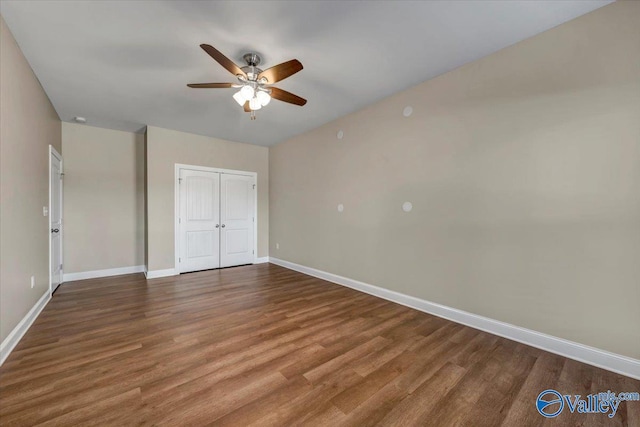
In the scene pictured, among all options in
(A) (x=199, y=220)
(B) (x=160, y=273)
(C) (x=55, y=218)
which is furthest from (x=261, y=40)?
(B) (x=160, y=273)

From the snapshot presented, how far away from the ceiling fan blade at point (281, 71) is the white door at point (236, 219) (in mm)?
3502

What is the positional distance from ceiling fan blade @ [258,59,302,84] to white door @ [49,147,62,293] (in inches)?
137

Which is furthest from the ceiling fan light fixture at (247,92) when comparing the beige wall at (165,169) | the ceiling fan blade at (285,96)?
the beige wall at (165,169)

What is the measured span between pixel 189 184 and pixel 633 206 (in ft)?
19.4

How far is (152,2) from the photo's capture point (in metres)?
1.86

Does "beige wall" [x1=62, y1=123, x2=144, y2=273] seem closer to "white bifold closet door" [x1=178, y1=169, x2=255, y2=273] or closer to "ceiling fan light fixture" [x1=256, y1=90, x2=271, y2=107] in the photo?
"white bifold closet door" [x1=178, y1=169, x2=255, y2=273]

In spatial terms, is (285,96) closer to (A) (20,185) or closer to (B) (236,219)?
(A) (20,185)

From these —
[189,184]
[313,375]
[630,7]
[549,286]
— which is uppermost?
[630,7]

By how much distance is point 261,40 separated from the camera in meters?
2.27

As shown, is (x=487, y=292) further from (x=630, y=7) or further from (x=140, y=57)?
(x=140, y=57)

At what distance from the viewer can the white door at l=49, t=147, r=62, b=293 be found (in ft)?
11.4

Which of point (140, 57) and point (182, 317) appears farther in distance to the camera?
point (182, 317)

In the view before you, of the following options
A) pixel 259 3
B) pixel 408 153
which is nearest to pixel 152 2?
pixel 259 3

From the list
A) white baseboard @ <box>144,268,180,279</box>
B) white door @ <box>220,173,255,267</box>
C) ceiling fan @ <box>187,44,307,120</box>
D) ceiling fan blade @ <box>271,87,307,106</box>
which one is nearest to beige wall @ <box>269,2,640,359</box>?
ceiling fan blade @ <box>271,87,307,106</box>
